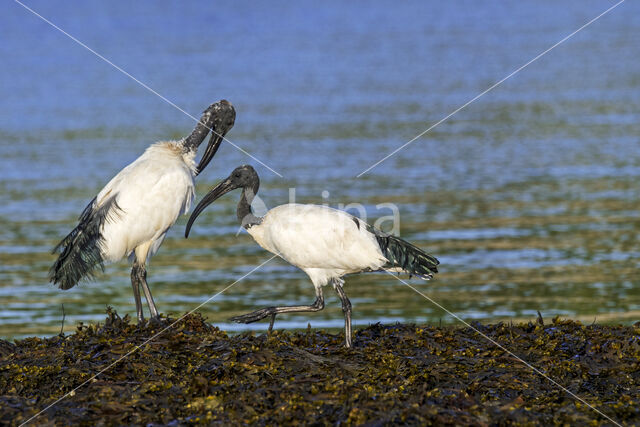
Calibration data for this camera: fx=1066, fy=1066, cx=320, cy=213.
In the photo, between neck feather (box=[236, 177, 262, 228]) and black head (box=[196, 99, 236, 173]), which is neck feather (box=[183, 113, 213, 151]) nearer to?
black head (box=[196, 99, 236, 173])

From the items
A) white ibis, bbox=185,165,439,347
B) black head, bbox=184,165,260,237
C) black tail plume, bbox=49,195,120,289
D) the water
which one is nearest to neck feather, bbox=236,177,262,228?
black head, bbox=184,165,260,237

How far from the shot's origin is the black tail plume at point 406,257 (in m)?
9.88

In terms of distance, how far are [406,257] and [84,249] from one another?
3.20m

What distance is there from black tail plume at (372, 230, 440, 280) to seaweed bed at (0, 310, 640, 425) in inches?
22.5

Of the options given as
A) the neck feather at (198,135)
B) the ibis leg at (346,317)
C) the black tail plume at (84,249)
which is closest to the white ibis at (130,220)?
the black tail plume at (84,249)

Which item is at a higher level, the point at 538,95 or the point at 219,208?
the point at 538,95

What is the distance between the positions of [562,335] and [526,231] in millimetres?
7605

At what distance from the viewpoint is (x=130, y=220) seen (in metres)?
10.6

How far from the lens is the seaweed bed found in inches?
302

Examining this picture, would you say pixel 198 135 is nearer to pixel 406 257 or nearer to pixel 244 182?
pixel 244 182

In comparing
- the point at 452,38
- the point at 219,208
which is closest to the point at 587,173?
the point at 219,208

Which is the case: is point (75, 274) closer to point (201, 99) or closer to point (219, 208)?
point (219, 208)

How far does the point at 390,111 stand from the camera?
96.7 feet

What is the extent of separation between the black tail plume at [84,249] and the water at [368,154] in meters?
2.38
